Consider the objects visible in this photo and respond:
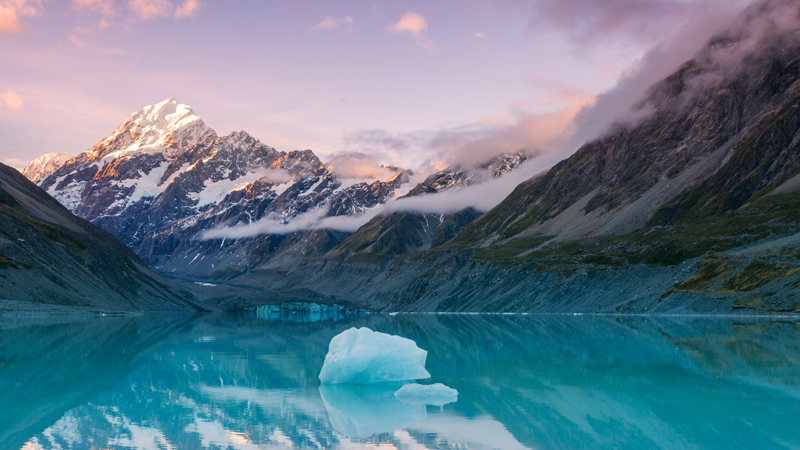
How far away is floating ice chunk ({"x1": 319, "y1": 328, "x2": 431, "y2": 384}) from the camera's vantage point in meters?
37.3

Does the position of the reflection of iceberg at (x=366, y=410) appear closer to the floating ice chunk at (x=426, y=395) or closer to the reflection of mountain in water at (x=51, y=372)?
the floating ice chunk at (x=426, y=395)

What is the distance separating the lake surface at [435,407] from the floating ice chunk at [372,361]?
1632 mm

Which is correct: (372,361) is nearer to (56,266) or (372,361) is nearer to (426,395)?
(426,395)

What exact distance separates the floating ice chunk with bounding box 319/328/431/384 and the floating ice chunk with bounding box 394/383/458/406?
4782mm

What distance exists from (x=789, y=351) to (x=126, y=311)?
475 feet

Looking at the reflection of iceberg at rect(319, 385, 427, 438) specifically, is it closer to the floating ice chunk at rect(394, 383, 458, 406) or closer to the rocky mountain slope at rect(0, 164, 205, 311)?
the floating ice chunk at rect(394, 383, 458, 406)

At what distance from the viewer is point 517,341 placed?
6681 centimetres

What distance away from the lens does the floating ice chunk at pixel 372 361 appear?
37.3 meters

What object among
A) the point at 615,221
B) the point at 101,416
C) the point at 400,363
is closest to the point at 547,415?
the point at 400,363

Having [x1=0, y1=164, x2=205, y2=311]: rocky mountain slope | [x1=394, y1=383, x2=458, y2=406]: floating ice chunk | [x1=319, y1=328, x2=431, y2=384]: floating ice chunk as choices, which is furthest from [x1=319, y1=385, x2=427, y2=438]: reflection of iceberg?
[x1=0, y1=164, x2=205, y2=311]: rocky mountain slope

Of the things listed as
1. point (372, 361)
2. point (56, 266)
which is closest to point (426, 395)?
point (372, 361)

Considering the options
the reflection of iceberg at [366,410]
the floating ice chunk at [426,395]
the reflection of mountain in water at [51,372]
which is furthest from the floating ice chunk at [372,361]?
the reflection of mountain in water at [51,372]

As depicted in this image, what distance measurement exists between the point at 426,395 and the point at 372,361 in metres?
6.13

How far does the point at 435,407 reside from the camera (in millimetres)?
29688
